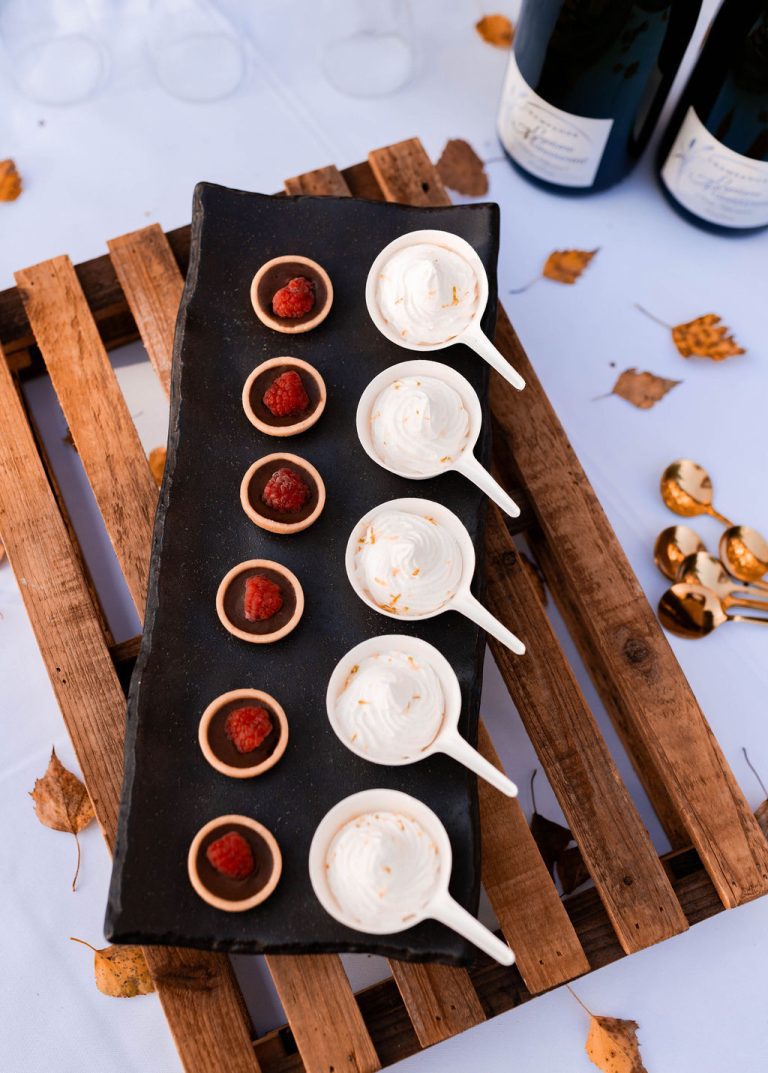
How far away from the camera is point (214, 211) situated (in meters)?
1.00

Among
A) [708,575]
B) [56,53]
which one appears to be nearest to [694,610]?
[708,575]

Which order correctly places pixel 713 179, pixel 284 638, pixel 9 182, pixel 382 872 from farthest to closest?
1. pixel 9 182
2. pixel 713 179
3. pixel 284 638
4. pixel 382 872

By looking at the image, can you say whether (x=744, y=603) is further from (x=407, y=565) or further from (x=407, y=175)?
(x=407, y=175)

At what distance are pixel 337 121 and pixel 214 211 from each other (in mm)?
321

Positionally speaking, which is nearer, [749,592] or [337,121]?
[749,592]

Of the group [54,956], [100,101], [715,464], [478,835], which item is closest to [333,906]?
[478,835]

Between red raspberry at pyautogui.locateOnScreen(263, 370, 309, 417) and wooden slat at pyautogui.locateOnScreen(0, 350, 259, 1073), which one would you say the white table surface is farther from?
red raspberry at pyautogui.locateOnScreen(263, 370, 309, 417)

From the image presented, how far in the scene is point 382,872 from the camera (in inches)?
30.3

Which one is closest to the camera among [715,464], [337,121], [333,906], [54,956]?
[333,906]

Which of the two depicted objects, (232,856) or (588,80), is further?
(588,80)

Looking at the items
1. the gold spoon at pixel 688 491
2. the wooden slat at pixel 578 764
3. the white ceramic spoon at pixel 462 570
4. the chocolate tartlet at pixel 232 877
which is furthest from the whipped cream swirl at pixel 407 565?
the gold spoon at pixel 688 491

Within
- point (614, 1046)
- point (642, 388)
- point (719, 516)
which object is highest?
point (642, 388)

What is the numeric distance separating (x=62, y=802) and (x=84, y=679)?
147 mm

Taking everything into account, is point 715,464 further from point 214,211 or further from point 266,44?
point 266,44
